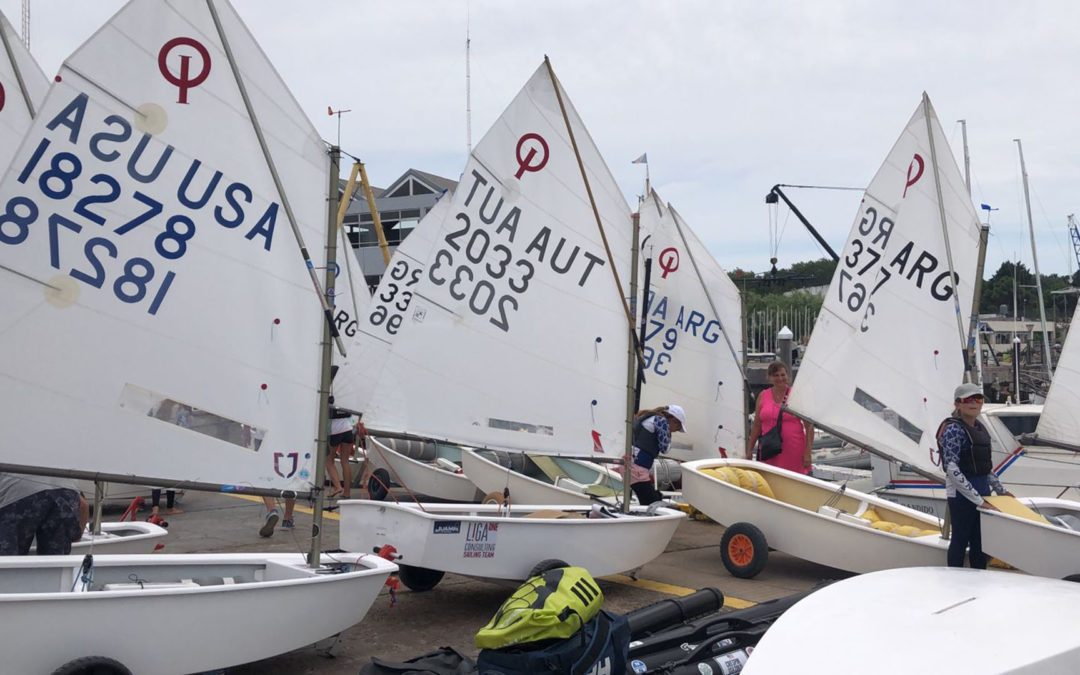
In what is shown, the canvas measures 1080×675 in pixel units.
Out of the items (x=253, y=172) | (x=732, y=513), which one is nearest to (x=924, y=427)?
(x=732, y=513)

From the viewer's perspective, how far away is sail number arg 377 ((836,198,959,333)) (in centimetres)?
862

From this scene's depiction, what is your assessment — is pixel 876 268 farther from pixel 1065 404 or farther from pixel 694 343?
A: pixel 694 343

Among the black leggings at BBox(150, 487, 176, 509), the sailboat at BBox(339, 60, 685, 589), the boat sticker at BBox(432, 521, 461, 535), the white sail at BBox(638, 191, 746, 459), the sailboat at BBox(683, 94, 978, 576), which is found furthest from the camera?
the white sail at BBox(638, 191, 746, 459)

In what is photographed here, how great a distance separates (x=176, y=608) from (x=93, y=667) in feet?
1.36

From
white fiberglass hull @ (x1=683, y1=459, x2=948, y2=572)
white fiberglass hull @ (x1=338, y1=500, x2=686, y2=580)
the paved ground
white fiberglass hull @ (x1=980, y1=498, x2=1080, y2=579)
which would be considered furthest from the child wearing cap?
white fiberglass hull @ (x1=980, y1=498, x2=1080, y2=579)

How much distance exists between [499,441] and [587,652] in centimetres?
329

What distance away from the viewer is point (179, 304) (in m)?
5.35

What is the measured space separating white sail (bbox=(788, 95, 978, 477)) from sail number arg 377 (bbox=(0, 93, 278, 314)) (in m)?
A: 5.40

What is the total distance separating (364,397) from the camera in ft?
45.4

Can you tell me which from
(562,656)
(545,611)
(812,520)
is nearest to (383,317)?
(812,520)

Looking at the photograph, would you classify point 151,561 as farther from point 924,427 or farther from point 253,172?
point 924,427

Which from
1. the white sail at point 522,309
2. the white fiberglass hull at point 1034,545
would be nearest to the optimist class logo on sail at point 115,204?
the white sail at point 522,309

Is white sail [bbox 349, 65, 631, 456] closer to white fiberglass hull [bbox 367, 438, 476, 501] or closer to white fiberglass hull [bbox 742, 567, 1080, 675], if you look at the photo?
white fiberglass hull [bbox 742, 567, 1080, 675]

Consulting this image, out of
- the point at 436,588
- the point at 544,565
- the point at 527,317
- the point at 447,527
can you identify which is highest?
the point at 527,317
